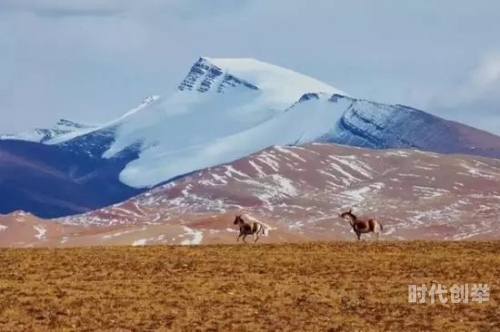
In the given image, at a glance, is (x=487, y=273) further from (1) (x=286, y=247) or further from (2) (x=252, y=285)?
(1) (x=286, y=247)

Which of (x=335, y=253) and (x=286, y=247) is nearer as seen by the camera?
(x=335, y=253)

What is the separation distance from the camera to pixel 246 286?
101 feet

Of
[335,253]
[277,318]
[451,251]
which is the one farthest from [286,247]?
[277,318]

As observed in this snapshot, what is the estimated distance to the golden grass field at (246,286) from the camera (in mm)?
26250

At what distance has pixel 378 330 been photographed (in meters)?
25.2

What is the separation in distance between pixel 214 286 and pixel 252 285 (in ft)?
3.24
